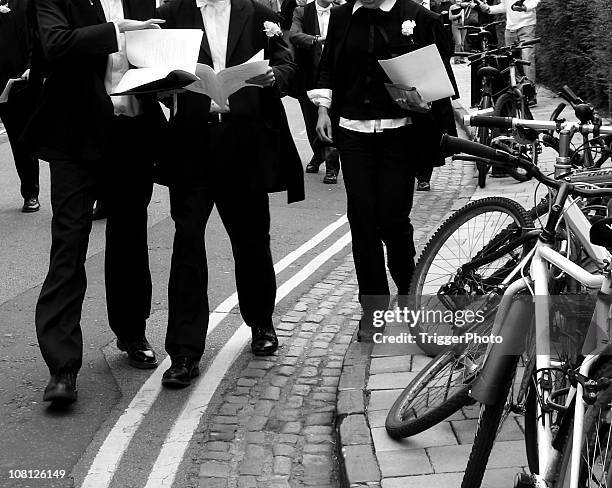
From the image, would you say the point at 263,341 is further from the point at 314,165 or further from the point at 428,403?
the point at 314,165

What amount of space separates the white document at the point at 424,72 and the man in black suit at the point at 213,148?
20.9 inches

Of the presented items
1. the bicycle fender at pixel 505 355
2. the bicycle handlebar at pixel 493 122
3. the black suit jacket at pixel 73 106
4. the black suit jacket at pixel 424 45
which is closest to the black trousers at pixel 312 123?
the black suit jacket at pixel 424 45

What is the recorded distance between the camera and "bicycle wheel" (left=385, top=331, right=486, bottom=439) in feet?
14.5

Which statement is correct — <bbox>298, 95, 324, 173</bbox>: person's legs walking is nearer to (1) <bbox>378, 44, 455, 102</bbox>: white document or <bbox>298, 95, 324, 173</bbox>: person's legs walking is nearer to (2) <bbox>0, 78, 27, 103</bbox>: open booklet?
(2) <bbox>0, 78, 27, 103</bbox>: open booklet

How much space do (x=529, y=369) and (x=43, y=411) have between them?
246 cm

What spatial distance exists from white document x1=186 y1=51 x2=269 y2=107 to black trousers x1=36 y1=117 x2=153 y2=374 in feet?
1.29

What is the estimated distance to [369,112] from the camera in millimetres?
5922

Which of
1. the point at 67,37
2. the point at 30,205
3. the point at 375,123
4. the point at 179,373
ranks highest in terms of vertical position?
the point at 67,37

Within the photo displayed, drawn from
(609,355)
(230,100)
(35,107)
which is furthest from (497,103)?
(609,355)

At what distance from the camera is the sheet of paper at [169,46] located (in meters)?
5.18

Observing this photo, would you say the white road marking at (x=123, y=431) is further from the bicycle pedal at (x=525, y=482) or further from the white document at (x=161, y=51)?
the bicycle pedal at (x=525, y=482)

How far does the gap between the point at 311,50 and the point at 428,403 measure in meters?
7.59

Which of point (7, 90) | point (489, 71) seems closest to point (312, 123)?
point (489, 71)

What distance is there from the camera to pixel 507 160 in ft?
13.5
